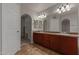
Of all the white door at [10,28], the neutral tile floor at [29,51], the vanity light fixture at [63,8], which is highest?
the vanity light fixture at [63,8]

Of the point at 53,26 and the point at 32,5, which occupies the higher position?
the point at 32,5

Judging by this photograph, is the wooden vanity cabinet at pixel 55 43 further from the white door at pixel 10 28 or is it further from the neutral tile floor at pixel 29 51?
the white door at pixel 10 28

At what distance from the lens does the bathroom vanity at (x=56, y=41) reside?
247 centimetres

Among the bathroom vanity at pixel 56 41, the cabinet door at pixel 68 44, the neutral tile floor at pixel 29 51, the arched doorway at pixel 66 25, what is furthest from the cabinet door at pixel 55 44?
the arched doorway at pixel 66 25

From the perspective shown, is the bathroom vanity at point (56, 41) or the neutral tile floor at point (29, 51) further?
→ the bathroom vanity at point (56, 41)

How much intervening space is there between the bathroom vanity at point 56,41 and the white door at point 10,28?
1.43 feet

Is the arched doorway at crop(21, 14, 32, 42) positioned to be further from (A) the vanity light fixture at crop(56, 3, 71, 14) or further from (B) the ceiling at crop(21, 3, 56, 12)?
(A) the vanity light fixture at crop(56, 3, 71, 14)

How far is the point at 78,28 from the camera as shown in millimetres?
2092

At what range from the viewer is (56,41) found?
9.57ft
